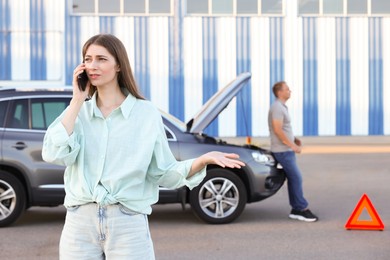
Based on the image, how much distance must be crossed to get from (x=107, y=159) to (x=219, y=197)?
5947mm

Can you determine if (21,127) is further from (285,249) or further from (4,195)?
(285,249)

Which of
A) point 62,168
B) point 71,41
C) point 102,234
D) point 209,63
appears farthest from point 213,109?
point 71,41

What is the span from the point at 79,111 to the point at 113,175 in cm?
31

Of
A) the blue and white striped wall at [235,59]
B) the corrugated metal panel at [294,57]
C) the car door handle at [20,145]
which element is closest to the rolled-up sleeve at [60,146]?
the car door handle at [20,145]

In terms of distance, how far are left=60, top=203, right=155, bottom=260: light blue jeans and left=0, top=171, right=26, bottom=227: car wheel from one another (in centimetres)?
570

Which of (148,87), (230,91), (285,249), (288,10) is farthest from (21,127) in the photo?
(288,10)

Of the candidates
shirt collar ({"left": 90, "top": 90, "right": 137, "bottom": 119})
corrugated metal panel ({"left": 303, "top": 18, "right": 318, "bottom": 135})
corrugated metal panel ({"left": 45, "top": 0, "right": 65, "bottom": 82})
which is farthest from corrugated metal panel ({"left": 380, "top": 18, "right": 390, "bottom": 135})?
shirt collar ({"left": 90, "top": 90, "right": 137, "bottom": 119})

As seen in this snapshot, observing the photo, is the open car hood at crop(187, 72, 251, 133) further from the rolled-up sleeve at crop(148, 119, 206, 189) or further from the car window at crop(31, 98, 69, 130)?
the rolled-up sleeve at crop(148, 119, 206, 189)

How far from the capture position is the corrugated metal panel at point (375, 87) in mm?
29469

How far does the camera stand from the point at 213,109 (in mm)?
9367

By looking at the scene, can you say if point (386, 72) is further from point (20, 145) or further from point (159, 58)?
point (20, 145)

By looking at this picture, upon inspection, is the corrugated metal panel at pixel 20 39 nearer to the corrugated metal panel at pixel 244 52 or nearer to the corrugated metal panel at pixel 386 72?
the corrugated metal panel at pixel 244 52

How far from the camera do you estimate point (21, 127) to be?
28.9 ft

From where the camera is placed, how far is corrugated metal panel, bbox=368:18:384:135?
2947 cm
